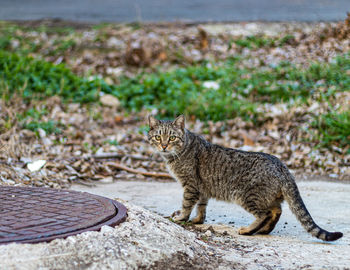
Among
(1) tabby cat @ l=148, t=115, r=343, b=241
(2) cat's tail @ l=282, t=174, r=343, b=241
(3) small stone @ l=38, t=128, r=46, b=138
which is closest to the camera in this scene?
(2) cat's tail @ l=282, t=174, r=343, b=241

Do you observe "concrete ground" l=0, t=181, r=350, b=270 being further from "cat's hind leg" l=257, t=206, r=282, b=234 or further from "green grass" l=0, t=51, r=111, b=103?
"green grass" l=0, t=51, r=111, b=103

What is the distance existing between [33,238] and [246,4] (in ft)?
37.2

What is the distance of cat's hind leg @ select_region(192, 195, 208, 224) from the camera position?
439 cm

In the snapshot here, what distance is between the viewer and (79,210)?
11.1 feet

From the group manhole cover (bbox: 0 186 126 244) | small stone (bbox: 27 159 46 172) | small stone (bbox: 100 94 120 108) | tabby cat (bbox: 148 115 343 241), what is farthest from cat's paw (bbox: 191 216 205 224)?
small stone (bbox: 100 94 120 108)

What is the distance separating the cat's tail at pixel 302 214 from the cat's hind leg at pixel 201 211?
2.61ft

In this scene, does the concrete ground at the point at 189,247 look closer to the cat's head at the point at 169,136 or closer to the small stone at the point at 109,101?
the cat's head at the point at 169,136

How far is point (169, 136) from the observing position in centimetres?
458

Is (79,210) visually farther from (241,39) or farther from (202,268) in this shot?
(241,39)

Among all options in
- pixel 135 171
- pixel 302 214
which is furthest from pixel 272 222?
pixel 135 171

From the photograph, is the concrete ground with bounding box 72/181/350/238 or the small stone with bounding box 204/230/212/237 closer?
the small stone with bounding box 204/230/212/237

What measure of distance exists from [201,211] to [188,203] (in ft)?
0.49

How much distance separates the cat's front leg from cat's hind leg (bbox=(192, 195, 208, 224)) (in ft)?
0.21

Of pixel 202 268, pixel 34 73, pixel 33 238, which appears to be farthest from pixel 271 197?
pixel 34 73
